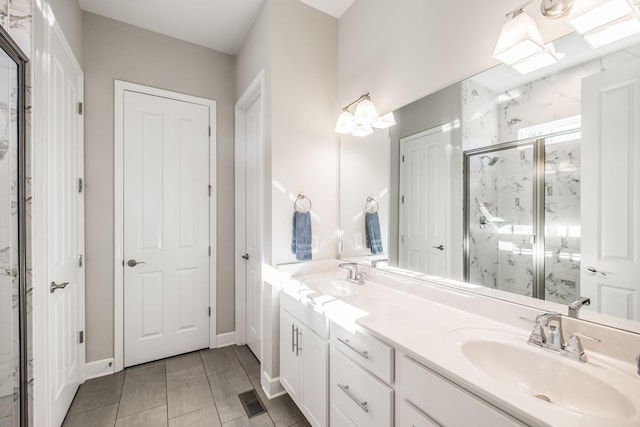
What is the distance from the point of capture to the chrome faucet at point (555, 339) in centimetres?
90

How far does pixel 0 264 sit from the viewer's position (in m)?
1.19

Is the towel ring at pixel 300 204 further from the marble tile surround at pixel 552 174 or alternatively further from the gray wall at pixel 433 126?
the marble tile surround at pixel 552 174

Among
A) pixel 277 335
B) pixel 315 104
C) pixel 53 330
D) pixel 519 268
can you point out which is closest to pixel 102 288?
pixel 53 330

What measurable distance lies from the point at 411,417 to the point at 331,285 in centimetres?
102

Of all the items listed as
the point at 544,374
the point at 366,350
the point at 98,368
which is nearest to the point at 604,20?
the point at 544,374

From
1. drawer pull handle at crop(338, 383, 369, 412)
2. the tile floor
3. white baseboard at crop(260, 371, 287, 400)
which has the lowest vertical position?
the tile floor

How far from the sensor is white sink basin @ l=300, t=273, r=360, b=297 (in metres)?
1.85

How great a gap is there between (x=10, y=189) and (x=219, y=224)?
156 centimetres

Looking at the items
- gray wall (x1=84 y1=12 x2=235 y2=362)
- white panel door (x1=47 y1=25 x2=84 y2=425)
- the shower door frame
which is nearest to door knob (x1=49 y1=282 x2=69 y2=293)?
white panel door (x1=47 y1=25 x2=84 y2=425)

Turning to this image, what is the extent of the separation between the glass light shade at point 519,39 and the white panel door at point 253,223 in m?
1.72

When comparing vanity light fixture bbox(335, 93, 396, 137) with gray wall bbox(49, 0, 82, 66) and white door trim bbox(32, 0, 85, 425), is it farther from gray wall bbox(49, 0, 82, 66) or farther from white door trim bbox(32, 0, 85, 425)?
gray wall bbox(49, 0, 82, 66)

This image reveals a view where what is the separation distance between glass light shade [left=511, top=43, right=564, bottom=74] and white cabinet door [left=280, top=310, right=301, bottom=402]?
1.70 m

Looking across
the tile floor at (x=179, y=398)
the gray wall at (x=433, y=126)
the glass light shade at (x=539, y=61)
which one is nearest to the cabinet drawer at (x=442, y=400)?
the gray wall at (x=433, y=126)

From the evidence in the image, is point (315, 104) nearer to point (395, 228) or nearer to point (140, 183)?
point (395, 228)
